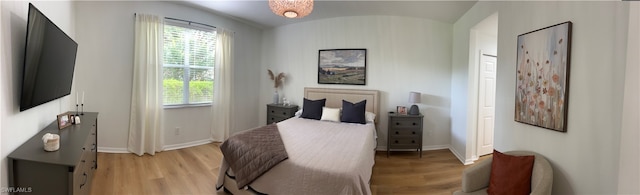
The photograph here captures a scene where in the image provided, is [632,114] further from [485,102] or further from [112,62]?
[112,62]

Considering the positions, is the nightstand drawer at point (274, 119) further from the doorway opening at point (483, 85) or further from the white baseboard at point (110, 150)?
the doorway opening at point (483, 85)

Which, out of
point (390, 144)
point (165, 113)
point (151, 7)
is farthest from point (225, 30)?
point (390, 144)

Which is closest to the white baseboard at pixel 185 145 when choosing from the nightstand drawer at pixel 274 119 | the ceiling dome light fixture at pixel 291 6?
the nightstand drawer at pixel 274 119

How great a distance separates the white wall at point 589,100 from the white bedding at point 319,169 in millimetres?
1358

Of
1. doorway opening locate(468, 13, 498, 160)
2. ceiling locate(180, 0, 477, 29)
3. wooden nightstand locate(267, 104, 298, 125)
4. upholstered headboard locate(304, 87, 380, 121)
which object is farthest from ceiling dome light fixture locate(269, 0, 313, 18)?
doorway opening locate(468, 13, 498, 160)

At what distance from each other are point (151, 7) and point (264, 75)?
2.24 metres

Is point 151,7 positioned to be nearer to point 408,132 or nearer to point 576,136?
point 408,132

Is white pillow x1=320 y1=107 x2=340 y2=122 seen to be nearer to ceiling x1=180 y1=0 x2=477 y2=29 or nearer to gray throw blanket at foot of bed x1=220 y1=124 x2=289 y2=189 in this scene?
gray throw blanket at foot of bed x1=220 y1=124 x2=289 y2=189

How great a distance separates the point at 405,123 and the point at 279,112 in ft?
7.42

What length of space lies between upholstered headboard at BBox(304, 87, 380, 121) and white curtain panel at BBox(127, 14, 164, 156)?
8.07 feet

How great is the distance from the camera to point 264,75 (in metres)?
5.22

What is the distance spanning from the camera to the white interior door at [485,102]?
3.69 m

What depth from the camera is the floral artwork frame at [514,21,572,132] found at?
1.69m

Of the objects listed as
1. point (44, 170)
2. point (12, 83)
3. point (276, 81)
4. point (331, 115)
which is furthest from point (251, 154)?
point (276, 81)
